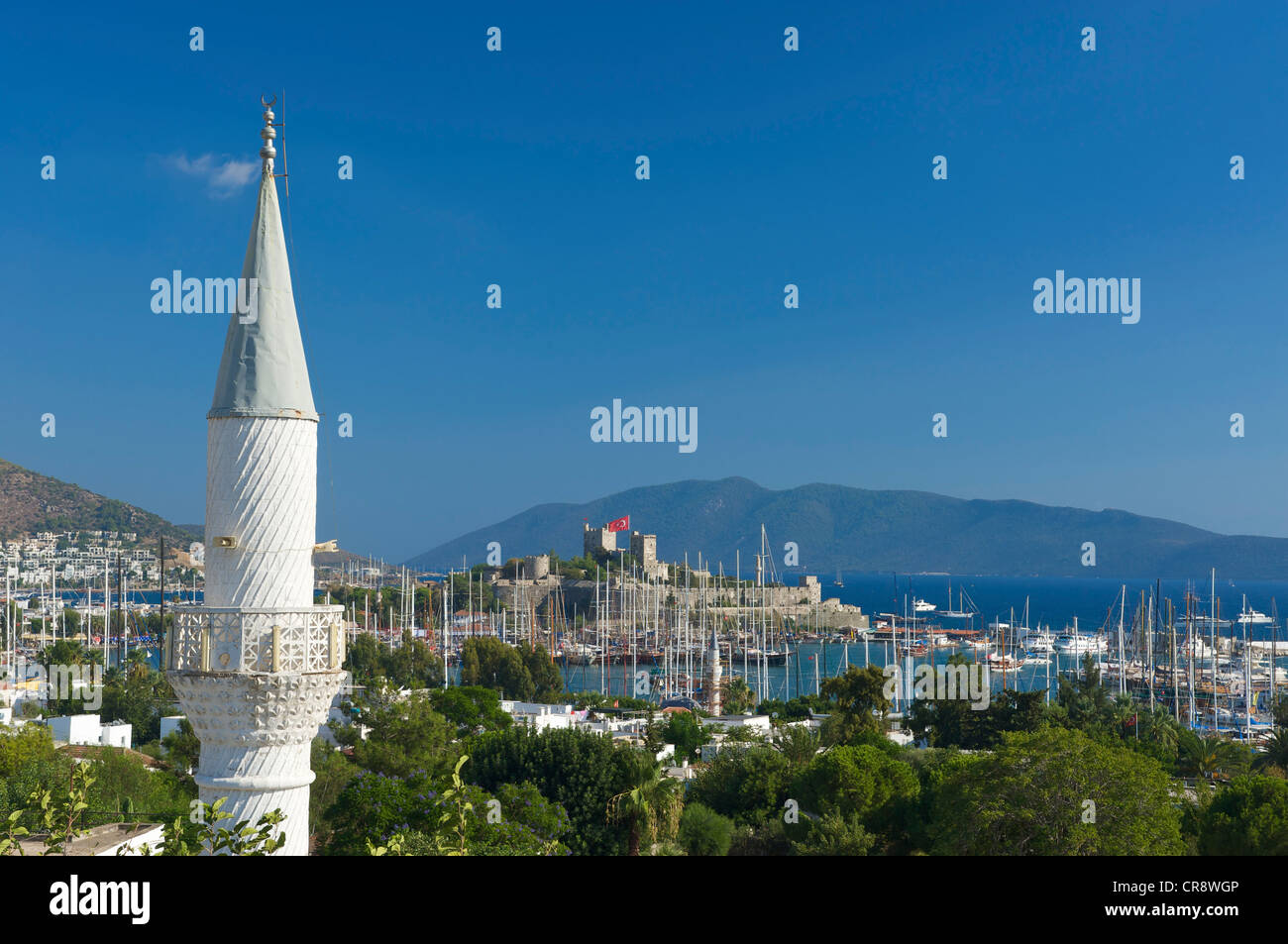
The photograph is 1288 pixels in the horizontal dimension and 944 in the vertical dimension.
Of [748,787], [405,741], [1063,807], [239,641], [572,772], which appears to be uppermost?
[239,641]

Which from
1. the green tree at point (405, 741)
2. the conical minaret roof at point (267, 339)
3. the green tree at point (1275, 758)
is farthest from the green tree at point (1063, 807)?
the green tree at point (1275, 758)

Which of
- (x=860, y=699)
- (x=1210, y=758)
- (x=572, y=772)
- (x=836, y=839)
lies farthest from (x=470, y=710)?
(x=1210, y=758)

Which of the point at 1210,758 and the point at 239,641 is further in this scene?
the point at 1210,758

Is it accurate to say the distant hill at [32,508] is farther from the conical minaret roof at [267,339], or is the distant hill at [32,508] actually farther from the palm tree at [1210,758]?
the conical minaret roof at [267,339]

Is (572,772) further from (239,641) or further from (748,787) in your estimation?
(239,641)
